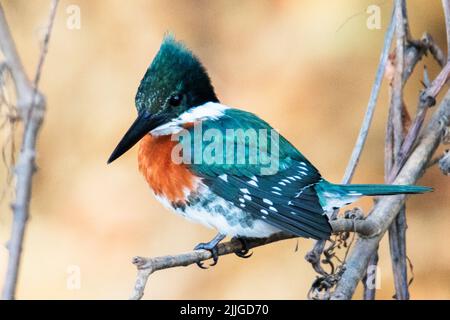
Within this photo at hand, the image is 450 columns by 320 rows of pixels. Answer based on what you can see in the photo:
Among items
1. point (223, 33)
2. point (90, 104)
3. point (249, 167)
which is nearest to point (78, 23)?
point (90, 104)

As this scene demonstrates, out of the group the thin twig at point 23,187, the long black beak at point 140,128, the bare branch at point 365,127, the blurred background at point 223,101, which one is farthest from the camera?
the blurred background at point 223,101

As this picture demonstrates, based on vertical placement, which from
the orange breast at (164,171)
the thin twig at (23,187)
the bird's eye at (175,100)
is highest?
the bird's eye at (175,100)

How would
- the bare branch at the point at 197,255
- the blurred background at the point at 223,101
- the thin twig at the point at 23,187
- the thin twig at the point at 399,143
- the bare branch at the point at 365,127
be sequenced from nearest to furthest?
the thin twig at the point at 23,187 → the bare branch at the point at 197,255 → the bare branch at the point at 365,127 → the thin twig at the point at 399,143 → the blurred background at the point at 223,101

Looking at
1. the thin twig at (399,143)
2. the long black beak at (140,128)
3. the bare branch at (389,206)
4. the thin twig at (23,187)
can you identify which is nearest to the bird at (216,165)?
the long black beak at (140,128)

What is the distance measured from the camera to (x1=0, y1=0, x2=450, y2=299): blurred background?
87.9 inches

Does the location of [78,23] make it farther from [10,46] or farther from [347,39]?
[10,46]

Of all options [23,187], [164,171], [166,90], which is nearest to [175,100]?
[166,90]

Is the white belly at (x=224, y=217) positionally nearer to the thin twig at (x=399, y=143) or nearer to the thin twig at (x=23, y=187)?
the thin twig at (x=399, y=143)

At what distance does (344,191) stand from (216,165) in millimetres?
288

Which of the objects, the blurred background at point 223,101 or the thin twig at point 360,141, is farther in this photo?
the blurred background at point 223,101

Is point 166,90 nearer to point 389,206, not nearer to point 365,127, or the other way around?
point 365,127

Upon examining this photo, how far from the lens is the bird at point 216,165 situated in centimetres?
156

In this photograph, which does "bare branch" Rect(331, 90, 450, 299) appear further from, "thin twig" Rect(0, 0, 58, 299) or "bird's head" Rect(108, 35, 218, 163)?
"thin twig" Rect(0, 0, 58, 299)

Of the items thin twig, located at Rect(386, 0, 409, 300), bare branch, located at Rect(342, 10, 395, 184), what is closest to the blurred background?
thin twig, located at Rect(386, 0, 409, 300)
